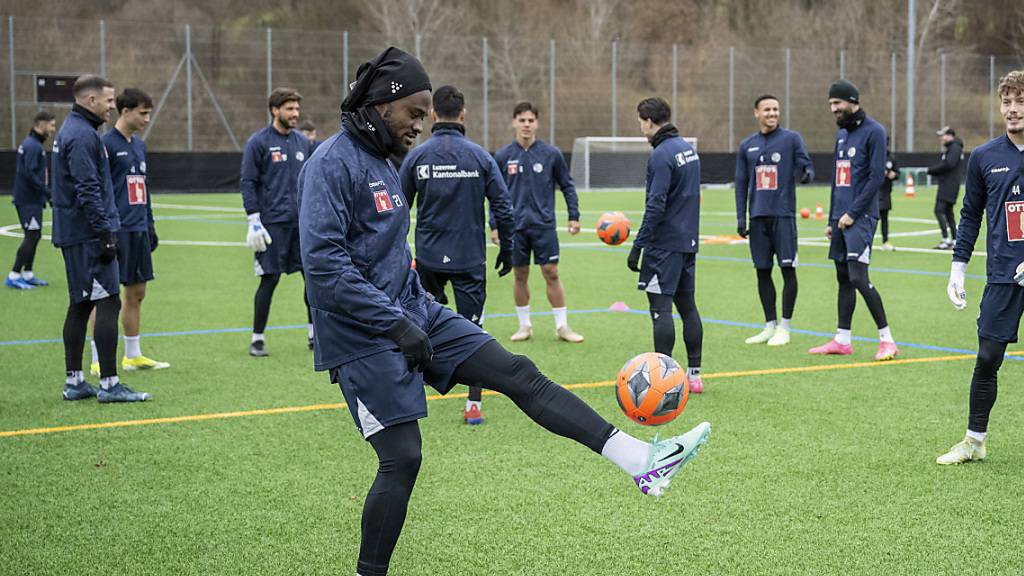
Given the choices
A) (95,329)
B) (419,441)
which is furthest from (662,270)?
(419,441)

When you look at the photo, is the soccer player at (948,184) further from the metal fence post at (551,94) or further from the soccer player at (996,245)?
the metal fence post at (551,94)

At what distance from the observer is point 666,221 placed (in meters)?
8.50

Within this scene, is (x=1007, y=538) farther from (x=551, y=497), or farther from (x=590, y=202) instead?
(x=590, y=202)

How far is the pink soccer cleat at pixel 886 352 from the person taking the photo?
976 cm

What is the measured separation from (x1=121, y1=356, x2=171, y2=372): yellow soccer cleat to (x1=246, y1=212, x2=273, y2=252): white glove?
52.9 inches

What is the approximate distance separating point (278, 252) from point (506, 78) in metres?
37.0

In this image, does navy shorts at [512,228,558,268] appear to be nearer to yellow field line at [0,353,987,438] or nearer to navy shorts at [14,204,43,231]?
yellow field line at [0,353,987,438]

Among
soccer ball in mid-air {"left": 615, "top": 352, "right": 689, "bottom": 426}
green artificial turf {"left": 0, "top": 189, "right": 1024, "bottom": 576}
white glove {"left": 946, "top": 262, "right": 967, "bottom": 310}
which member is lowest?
green artificial turf {"left": 0, "top": 189, "right": 1024, "bottom": 576}

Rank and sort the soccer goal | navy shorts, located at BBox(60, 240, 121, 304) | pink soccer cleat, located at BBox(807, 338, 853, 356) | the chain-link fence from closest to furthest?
navy shorts, located at BBox(60, 240, 121, 304) < pink soccer cleat, located at BBox(807, 338, 853, 356) < the chain-link fence < the soccer goal

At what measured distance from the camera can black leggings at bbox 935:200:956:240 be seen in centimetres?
2022

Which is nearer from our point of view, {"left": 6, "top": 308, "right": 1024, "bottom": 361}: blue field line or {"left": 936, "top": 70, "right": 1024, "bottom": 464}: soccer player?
{"left": 936, "top": 70, "right": 1024, "bottom": 464}: soccer player

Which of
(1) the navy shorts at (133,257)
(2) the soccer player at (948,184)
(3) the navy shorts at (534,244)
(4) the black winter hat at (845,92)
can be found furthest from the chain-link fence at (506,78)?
(4) the black winter hat at (845,92)

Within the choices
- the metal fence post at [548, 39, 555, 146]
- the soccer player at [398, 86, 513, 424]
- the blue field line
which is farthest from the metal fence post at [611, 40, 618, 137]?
the soccer player at [398, 86, 513, 424]

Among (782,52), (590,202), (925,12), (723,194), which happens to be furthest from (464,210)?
(925,12)
